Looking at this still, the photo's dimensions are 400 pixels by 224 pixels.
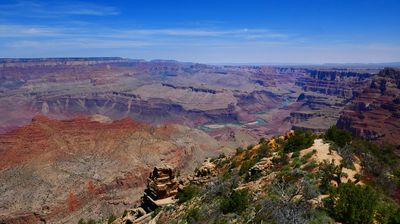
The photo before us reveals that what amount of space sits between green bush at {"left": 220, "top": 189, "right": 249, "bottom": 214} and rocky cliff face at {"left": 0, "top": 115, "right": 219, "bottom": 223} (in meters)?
44.1

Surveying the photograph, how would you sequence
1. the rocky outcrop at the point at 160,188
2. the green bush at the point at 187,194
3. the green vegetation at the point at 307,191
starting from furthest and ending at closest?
1. the rocky outcrop at the point at 160,188
2. the green bush at the point at 187,194
3. the green vegetation at the point at 307,191

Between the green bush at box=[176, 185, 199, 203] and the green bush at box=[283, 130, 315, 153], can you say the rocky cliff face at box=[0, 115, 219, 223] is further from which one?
the green bush at box=[283, 130, 315, 153]

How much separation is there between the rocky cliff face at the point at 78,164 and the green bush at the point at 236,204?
4408 centimetres

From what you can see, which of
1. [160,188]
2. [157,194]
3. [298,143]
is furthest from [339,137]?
[157,194]

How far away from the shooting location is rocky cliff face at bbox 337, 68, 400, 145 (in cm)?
11962

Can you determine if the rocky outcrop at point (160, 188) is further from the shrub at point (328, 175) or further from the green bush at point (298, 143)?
the shrub at point (328, 175)

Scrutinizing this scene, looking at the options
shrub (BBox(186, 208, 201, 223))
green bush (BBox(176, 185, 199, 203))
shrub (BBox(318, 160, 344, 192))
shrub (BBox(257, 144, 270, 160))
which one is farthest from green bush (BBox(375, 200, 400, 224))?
green bush (BBox(176, 185, 199, 203))

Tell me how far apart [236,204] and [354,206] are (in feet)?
22.9

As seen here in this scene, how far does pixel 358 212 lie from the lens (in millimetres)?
16469

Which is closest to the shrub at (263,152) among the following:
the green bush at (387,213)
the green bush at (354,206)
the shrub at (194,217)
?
the shrub at (194,217)

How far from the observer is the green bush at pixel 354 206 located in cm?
1652

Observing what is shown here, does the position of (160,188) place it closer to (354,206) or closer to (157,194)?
(157,194)

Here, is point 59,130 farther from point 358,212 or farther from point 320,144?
point 358,212

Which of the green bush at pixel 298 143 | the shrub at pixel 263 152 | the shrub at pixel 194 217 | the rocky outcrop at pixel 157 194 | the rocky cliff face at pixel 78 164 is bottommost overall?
the rocky cliff face at pixel 78 164
